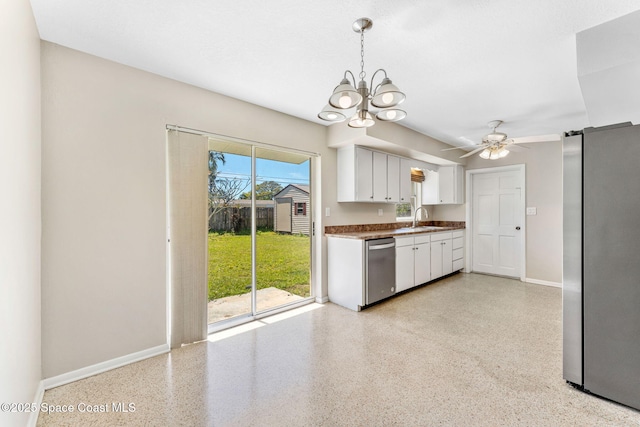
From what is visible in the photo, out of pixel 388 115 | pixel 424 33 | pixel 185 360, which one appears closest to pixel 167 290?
pixel 185 360

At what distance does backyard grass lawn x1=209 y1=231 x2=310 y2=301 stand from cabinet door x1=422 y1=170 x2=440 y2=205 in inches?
118

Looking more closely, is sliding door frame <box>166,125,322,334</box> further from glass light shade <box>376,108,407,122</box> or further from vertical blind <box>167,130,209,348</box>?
glass light shade <box>376,108,407,122</box>

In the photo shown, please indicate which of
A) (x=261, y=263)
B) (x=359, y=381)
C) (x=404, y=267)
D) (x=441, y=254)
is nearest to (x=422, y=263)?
(x=404, y=267)

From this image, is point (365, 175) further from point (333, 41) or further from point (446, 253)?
point (446, 253)

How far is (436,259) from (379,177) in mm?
1786

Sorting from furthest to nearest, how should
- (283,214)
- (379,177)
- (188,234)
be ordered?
(379,177)
(283,214)
(188,234)

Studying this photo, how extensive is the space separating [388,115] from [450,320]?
96.9 inches

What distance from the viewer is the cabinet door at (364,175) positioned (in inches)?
153

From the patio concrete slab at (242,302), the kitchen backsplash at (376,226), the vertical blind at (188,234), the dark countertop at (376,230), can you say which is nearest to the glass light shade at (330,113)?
the vertical blind at (188,234)

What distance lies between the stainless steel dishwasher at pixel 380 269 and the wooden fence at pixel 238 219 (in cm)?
128

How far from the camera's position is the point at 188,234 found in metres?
2.64

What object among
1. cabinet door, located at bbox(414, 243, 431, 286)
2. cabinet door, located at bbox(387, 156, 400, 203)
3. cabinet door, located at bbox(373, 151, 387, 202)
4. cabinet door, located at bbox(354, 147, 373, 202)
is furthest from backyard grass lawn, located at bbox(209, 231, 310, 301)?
cabinet door, located at bbox(414, 243, 431, 286)

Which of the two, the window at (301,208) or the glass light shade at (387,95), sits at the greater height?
the glass light shade at (387,95)

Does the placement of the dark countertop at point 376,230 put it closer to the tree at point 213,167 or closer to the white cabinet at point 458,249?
the white cabinet at point 458,249
